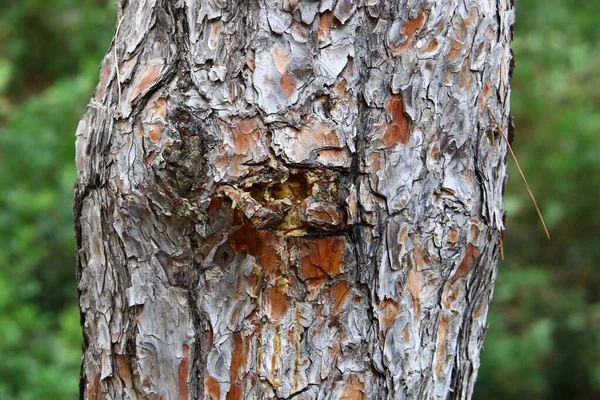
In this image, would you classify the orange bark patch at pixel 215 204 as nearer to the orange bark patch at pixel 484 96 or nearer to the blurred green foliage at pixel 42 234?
the orange bark patch at pixel 484 96

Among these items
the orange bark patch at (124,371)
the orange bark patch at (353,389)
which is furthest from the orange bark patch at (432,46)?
the orange bark patch at (124,371)

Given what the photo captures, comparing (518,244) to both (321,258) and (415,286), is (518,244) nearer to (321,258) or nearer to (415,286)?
(415,286)

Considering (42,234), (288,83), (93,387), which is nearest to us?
(288,83)

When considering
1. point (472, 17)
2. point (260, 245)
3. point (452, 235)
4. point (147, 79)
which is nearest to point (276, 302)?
point (260, 245)

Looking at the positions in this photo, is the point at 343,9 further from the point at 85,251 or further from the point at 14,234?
the point at 14,234

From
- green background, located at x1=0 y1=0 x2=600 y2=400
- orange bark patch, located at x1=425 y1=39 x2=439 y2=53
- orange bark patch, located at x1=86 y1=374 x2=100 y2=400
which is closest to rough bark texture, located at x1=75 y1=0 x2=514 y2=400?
orange bark patch, located at x1=425 y1=39 x2=439 y2=53

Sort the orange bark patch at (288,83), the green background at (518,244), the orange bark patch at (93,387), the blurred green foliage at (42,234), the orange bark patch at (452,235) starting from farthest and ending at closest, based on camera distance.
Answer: the green background at (518,244)
the blurred green foliage at (42,234)
the orange bark patch at (93,387)
the orange bark patch at (452,235)
the orange bark patch at (288,83)
